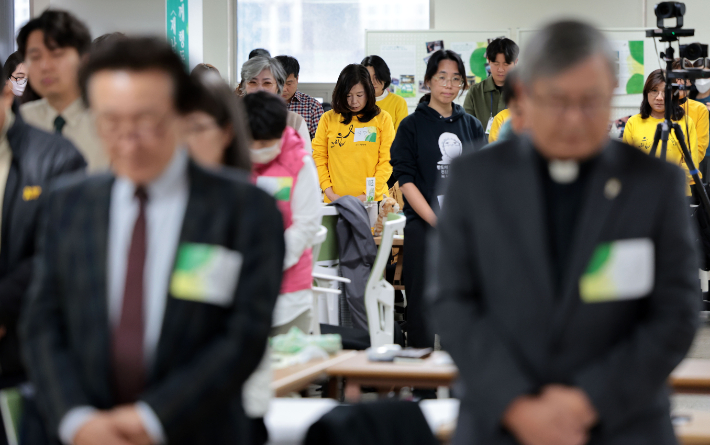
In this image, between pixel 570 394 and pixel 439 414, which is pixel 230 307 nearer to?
pixel 570 394

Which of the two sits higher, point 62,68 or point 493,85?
point 493,85

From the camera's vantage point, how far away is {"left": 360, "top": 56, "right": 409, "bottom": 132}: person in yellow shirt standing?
17.0 feet

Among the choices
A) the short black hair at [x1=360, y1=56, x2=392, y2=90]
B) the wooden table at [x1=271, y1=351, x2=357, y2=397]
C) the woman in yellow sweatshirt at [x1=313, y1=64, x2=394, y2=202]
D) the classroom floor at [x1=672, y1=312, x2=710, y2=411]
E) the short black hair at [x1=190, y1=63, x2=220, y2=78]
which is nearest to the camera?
the short black hair at [x1=190, y1=63, x2=220, y2=78]

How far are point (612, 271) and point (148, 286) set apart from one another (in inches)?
27.5

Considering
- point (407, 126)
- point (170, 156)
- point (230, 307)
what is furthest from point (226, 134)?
point (407, 126)

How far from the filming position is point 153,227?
115cm

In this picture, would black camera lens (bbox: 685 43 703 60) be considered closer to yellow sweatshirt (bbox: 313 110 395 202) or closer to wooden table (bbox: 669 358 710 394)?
yellow sweatshirt (bbox: 313 110 395 202)

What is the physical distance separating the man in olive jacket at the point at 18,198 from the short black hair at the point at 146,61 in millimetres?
472

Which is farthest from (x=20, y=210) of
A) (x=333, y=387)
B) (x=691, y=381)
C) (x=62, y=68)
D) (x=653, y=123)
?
(x=653, y=123)

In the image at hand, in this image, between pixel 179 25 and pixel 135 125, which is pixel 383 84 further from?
pixel 135 125

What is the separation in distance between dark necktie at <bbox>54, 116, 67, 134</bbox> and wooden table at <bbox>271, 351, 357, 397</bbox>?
2.94 ft

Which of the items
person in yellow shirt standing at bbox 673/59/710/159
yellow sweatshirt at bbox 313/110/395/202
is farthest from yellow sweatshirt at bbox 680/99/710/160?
yellow sweatshirt at bbox 313/110/395/202

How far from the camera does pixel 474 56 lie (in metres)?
7.63

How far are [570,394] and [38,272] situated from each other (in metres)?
0.85
